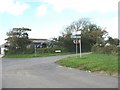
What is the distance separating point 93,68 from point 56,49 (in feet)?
159

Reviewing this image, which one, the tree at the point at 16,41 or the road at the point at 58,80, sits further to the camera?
the tree at the point at 16,41

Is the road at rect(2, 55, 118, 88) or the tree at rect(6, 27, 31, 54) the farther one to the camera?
the tree at rect(6, 27, 31, 54)

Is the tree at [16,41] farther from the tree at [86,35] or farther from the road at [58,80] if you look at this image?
the road at [58,80]

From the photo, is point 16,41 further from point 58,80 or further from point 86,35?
point 58,80

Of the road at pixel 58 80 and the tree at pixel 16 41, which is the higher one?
the tree at pixel 16 41

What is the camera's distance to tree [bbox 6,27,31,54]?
235 feet

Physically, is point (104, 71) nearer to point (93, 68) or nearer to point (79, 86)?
point (93, 68)

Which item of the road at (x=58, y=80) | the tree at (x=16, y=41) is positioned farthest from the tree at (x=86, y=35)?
the road at (x=58, y=80)

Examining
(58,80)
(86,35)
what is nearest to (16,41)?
(86,35)

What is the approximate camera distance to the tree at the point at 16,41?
71.7 meters

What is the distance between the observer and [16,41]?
71.6 meters

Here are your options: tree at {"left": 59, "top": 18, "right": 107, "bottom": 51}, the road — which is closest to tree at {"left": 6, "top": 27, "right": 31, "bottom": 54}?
tree at {"left": 59, "top": 18, "right": 107, "bottom": 51}

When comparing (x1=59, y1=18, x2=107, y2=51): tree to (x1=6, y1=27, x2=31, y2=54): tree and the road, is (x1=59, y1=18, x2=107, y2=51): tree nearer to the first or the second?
(x1=6, y1=27, x2=31, y2=54): tree

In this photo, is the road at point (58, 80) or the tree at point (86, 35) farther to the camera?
the tree at point (86, 35)
